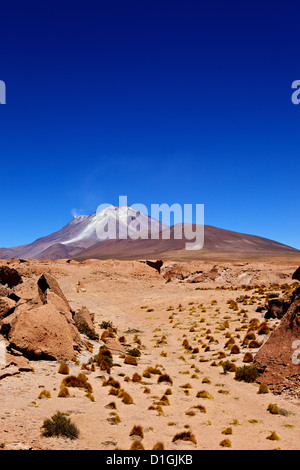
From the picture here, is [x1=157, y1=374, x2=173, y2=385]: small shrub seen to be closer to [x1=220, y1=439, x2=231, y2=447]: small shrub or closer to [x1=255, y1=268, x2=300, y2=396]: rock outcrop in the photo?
[x1=255, y1=268, x2=300, y2=396]: rock outcrop

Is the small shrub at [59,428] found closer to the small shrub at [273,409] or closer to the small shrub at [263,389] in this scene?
the small shrub at [273,409]

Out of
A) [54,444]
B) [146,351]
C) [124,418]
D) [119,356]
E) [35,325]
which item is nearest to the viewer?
[54,444]

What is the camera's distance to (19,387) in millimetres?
10453

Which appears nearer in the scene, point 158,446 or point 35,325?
point 158,446

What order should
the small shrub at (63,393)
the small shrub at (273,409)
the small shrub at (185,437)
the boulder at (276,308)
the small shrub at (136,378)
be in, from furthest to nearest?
1. the boulder at (276,308)
2. the small shrub at (136,378)
3. the small shrub at (273,409)
4. the small shrub at (63,393)
5. the small shrub at (185,437)

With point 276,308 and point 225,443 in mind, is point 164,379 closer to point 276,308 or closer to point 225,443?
point 225,443

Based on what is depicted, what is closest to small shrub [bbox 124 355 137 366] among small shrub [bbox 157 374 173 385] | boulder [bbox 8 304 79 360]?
small shrub [bbox 157 374 173 385]

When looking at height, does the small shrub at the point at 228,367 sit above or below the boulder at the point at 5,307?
below

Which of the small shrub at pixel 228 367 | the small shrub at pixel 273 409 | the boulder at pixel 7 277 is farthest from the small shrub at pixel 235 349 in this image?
the boulder at pixel 7 277

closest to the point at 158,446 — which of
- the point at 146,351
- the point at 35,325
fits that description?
the point at 35,325

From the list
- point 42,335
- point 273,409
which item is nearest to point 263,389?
point 273,409

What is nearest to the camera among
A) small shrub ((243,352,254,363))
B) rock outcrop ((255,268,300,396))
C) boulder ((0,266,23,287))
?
rock outcrop ((255,268,300,396))
